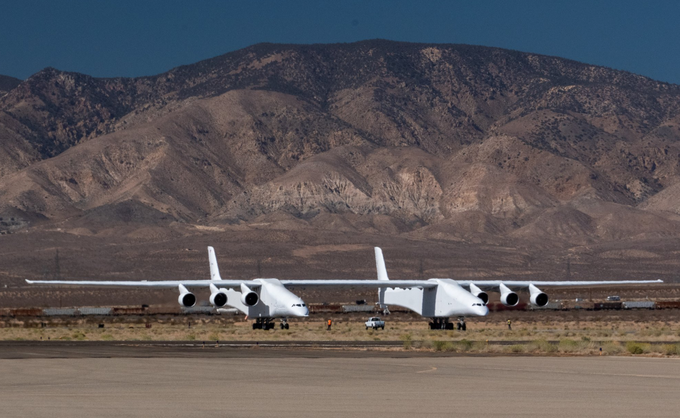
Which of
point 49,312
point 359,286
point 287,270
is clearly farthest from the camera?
point 287,270

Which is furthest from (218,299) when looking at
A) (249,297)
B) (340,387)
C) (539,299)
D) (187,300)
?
(340,387)

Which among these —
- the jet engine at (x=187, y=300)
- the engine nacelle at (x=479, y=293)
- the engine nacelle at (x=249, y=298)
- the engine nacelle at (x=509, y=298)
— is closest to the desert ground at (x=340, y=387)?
the jet engine at (x=187, y=300)

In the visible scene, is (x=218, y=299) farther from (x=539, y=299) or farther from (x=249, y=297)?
(x=539, y=299)

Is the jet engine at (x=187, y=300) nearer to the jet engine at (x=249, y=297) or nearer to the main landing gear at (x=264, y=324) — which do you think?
→ the jet engine at (x=249, y=297)

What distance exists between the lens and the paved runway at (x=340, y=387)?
2034 centimetres

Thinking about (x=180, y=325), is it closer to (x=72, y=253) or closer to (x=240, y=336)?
(x=240, y=336)

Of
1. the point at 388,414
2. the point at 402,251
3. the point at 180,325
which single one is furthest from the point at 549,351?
the point at 402,251

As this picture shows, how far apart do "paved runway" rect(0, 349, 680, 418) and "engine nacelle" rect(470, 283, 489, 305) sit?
27.6 metres

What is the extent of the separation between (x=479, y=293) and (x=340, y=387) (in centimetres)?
3997

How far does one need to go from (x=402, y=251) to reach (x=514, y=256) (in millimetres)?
19598

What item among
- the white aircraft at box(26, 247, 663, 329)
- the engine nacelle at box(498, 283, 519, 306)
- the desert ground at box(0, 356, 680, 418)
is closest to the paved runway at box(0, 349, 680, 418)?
the desert ground at box(0, 356, 680, 418)

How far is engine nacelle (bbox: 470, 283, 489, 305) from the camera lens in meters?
63.4

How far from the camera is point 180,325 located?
73188 millimetres

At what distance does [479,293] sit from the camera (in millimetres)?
64000
